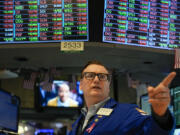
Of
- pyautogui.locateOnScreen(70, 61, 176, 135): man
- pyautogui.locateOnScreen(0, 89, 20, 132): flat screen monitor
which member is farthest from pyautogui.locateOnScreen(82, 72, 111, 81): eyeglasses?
pyautogui.locateOnScreen(0, 89, 20, 132): flat screen monitor

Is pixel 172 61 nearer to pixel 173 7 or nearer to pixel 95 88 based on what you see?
pixel 173 7

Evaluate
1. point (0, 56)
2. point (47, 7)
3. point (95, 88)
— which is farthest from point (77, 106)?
point (95, 88)

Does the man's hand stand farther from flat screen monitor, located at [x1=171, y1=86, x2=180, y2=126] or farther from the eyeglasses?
flat screen monitor, located at [x1=171, y1=86, x2=180, y2=126]

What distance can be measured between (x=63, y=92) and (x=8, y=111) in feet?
4.49

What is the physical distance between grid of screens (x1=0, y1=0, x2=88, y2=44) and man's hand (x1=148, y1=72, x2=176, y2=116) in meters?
1.43

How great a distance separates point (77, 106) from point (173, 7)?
2116 millimetres

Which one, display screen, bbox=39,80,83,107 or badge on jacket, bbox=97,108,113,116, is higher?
badge on jacket, bbox=97,108,113,116

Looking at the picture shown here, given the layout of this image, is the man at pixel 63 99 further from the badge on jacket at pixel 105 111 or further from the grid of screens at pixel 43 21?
the badge on jacket at pixel 105 111

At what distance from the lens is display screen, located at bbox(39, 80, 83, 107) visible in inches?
153

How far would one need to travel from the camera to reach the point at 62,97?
390 cm

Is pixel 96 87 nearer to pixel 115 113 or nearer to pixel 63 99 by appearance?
pixel 115 113

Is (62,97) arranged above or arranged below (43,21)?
below

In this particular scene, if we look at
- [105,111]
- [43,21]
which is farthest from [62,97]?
[105,111]

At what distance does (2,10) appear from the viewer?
2482mm
